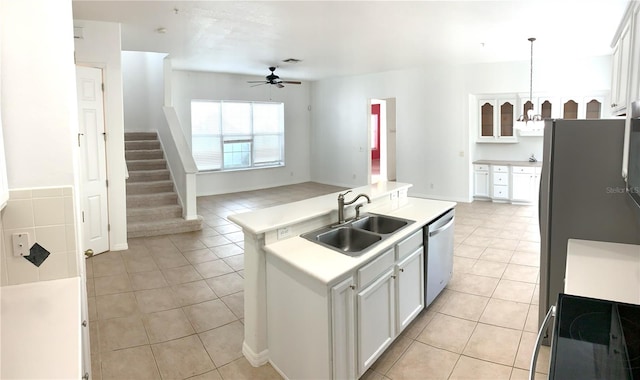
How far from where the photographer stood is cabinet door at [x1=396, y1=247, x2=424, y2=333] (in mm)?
2738

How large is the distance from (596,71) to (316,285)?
685 cm

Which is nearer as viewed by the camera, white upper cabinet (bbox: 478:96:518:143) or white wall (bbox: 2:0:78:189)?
white wall (bbox: 2:0:78:189)

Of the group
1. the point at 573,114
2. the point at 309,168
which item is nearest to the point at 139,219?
the point at 309,168

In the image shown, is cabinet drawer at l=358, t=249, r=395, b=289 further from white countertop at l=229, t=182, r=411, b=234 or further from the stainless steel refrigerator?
the stainless steel refrigerator

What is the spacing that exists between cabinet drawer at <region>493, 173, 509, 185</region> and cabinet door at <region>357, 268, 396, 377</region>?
5933mm

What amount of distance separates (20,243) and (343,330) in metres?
1.59

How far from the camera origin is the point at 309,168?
1123cm

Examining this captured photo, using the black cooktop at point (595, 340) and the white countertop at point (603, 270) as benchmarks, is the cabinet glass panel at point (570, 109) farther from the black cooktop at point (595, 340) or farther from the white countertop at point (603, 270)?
the black cooktop at point (595, 340)

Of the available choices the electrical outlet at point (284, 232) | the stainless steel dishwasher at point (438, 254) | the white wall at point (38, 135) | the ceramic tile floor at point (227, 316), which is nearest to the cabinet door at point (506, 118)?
the ceramic tile floor at point (227, 316)

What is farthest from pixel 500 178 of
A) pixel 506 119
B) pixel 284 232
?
pixel 284 232

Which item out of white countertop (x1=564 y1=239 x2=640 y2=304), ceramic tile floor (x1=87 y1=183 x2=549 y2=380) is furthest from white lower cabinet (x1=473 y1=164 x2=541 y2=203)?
white countertop (x1=564 y1=239 x2=640 y2=304)

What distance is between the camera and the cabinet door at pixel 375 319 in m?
2.28

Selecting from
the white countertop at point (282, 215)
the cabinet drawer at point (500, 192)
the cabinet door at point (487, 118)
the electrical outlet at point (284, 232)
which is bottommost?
the cabinet drawer at point (500, 192)

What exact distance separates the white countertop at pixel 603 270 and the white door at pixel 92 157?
15.7ft
